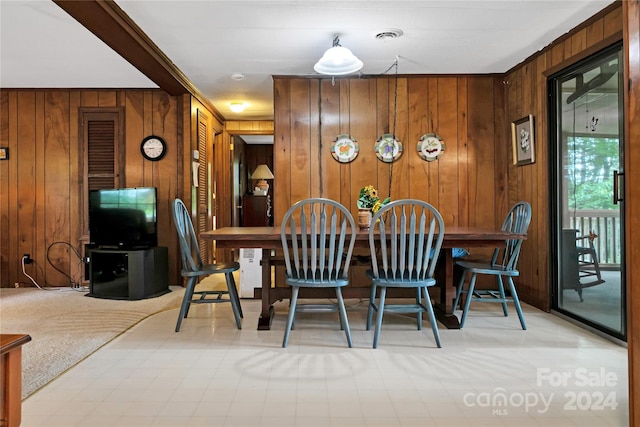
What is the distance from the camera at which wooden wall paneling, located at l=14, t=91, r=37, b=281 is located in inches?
189

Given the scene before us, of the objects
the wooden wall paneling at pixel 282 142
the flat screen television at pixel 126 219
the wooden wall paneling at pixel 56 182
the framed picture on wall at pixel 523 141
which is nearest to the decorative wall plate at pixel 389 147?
the wooden wall paneling at pixel 282 142

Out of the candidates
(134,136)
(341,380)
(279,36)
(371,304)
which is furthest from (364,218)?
(134,136)

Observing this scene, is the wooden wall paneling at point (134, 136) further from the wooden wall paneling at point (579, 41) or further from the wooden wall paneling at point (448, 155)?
the wooden wall paneling at point (579, 41)

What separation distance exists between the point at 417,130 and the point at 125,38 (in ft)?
9.17

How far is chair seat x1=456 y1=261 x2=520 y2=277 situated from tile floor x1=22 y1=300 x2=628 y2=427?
42 centimetres

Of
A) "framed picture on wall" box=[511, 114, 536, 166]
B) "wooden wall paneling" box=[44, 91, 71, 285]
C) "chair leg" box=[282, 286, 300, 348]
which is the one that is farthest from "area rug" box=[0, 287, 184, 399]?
"framed picture on wall" box=[511, 114, 536, 166]

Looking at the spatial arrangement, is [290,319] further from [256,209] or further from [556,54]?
[256,209]

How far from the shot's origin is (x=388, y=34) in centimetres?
327

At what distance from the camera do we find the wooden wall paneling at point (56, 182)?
480 cm

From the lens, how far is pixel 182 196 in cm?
477

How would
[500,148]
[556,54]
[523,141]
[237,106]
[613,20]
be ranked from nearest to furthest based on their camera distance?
[613,20] < [556,54] < [523,141] < [500,148] < [237,106]

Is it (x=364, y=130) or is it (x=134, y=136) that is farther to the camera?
(x=134, y=136)

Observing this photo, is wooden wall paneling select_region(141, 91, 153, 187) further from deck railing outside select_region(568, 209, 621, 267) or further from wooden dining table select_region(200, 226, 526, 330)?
deck railing outside select_region(568, 209, 621, 267)

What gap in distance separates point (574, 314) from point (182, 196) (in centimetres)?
400
